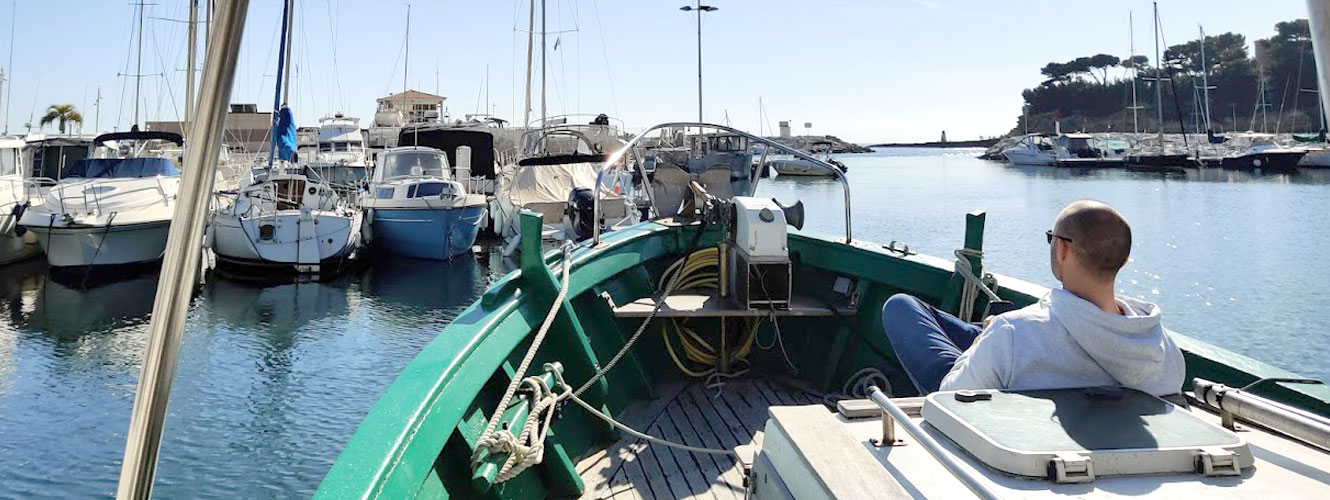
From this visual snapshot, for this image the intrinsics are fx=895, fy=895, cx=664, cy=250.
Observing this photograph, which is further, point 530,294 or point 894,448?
point 530,294

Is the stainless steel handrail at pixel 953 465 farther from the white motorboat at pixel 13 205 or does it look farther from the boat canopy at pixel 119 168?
the white motorboat at pixel 13 205

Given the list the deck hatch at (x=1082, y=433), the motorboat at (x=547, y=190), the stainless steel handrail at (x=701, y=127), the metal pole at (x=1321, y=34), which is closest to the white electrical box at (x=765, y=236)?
the stainless steel handrail at (x=701, y=127)

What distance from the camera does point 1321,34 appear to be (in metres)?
0.98

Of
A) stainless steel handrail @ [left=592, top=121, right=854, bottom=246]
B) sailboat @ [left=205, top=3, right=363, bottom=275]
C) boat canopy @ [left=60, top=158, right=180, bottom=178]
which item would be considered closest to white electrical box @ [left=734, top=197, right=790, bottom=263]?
stainless steel handrail @ [left=592, top=121, right=854, bottom=246]

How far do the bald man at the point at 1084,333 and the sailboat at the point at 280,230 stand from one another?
669 inches

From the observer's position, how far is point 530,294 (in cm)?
425

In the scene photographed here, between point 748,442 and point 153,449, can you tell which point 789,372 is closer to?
point 748,442

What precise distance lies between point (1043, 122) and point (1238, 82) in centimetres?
2527

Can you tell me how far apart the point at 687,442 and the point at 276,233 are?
1496 centimetres

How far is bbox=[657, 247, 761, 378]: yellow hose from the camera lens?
5.58 metres

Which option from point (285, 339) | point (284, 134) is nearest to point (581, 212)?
point (285, 339)

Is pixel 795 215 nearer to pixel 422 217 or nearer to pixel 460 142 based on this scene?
pixel 422 217

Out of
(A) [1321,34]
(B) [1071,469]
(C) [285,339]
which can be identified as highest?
(A) [1321,34]

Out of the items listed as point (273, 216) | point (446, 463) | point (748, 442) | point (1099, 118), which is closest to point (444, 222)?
point (273, 216)
